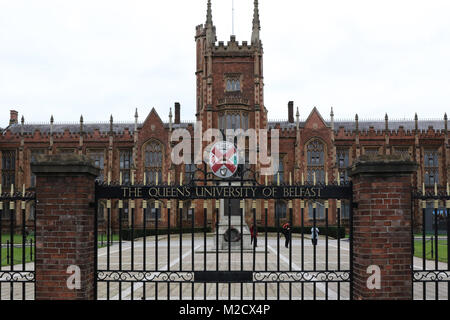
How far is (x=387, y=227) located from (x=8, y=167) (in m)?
44.7

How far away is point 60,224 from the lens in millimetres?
5441

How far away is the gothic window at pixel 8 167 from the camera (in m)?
43.3

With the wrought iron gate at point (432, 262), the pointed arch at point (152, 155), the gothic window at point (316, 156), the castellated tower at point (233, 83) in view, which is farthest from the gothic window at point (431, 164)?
the wrought iron gate at point (432, 262)

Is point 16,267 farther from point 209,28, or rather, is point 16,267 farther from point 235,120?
point 209,28

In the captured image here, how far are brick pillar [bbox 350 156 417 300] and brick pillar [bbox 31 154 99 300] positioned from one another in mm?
3465

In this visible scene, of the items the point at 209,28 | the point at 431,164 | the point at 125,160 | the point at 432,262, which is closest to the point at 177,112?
the point at 125,160

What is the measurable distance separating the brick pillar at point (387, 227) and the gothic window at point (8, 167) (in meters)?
43.9

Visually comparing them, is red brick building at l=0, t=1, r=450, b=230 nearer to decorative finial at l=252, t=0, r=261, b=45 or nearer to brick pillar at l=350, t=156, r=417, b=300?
decorative finial at l=252, t=0, r=261, b=45

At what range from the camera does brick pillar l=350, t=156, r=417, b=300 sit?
17.6 feet

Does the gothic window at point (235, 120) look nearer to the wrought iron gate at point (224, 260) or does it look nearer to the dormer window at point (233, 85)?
the dormer window at point (233, 85)

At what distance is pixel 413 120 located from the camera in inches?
1800

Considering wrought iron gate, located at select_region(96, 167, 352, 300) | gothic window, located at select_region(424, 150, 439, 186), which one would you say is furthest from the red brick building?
wrought iron gate, located at select_region(96, 167, 352, 300)
